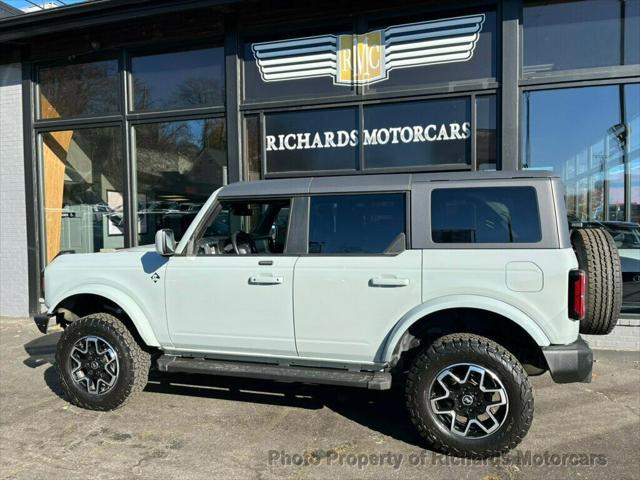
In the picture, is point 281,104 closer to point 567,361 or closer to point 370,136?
point 370,136

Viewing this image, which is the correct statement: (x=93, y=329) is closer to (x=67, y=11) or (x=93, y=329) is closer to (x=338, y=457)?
(x=338, y=457)

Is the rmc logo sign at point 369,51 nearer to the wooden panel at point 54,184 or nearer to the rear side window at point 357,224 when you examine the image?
the rear side window at point 357,224

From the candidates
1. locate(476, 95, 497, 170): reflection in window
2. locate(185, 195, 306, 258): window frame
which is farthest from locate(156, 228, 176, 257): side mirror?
locate(476, 95, 497, 170): reflection in window

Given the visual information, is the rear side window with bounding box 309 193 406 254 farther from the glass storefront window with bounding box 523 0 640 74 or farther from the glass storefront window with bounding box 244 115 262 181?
the glass storefront window with bounding box 523 0 640 74

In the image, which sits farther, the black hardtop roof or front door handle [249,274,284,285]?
front door handle [249,274,284,285]

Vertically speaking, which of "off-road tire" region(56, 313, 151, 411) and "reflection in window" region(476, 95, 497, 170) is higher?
"reflection in window" region(476, 95, 497, 170)

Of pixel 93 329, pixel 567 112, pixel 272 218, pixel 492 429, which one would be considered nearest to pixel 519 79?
pixel 567 112

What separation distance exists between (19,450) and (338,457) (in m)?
2.34

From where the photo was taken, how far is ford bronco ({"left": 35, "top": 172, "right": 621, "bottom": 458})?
341cm

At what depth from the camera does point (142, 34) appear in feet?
25.8

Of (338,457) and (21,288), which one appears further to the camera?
(21,288)

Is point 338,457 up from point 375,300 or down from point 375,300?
down

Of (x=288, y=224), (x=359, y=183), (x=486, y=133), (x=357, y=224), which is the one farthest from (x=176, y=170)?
(x=357, y=224)

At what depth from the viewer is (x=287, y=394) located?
474 centimetres
